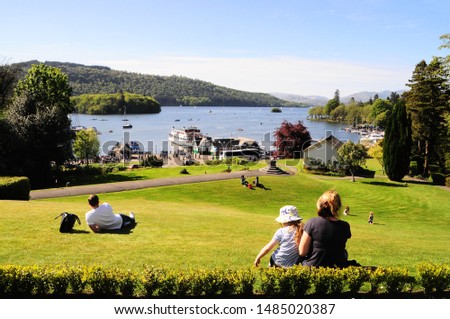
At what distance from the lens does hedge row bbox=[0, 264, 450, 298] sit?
737 cm

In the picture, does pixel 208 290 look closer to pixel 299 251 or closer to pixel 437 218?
pixel 299 251

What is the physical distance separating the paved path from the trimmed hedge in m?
3.72

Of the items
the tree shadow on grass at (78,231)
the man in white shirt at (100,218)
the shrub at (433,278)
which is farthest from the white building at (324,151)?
the shrub at (433,278)

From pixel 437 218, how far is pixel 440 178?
14.0 metres

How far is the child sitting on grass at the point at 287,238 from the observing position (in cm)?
769

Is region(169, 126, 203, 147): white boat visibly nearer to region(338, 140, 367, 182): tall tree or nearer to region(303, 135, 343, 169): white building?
region(303, 135, 343, 169): white building

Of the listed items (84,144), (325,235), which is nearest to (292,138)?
(84,144)

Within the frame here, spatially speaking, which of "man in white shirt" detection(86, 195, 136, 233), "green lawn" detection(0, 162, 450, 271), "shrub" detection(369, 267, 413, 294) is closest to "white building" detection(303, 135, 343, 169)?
"green lawn" detection(0, 162, 450, 271)

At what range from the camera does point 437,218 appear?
27.4m

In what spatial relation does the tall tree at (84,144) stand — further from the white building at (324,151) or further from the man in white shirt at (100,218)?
the man in white shirt at (100,218)

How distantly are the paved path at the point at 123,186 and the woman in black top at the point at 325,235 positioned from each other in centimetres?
2452

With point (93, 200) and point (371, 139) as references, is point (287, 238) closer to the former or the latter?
point (93, 200)

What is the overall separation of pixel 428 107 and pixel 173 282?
43531 millimetres

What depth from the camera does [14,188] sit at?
2288cm
